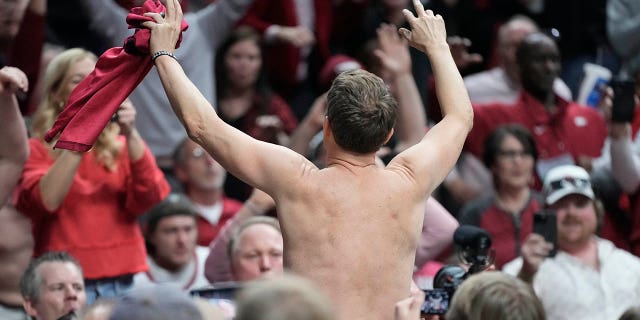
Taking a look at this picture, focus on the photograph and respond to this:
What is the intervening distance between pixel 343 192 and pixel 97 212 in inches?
93.9

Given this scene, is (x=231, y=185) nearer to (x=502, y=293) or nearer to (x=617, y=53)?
(x=617, y=53)

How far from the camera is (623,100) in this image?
744 centimetres

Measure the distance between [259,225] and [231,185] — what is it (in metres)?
2.04

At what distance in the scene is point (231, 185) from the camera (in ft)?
26.7

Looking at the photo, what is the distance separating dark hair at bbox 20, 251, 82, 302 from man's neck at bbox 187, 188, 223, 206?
1.90 metres

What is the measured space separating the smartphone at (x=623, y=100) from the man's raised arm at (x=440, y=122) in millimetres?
3260

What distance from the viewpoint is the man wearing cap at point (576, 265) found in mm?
6246

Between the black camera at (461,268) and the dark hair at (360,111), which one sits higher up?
the dark hair at (360,111)

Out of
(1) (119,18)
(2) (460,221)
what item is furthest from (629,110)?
(1) (119,18)

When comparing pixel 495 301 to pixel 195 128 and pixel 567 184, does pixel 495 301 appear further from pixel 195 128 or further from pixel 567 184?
pixel 567 184

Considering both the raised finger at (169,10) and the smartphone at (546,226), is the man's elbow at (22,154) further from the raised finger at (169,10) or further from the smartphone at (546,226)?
the smartphone at (546,226)

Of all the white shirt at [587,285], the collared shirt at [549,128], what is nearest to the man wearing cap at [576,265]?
the white shirt at [587,285]

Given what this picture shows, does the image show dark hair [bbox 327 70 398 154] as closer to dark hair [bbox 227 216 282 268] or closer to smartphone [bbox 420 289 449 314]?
smartphone [bbox 420 289 449 314]

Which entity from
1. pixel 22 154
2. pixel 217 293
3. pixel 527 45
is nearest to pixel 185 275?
pixel 22 154
